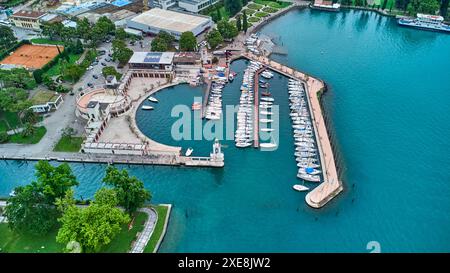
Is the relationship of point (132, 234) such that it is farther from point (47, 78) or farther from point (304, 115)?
point (47, 78)

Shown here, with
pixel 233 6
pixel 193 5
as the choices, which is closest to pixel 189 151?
pixel 193 5

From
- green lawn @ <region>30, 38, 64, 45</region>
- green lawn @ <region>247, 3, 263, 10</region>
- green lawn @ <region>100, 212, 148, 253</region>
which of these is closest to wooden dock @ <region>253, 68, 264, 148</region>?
green lawn @ <region>100, 212, 148, 253</region>

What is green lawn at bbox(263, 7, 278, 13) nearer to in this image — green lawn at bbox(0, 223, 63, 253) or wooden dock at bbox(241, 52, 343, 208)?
wooden dock at bbox(241, 52, 343, 208)

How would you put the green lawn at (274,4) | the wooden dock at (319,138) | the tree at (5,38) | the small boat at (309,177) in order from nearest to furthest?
the wooden dock at (319,138), the small boat at (309,177), the tree at (5,38), the green lawn at (274,4)

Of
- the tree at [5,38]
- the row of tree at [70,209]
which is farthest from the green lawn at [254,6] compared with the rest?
the row of tree at [70,209]

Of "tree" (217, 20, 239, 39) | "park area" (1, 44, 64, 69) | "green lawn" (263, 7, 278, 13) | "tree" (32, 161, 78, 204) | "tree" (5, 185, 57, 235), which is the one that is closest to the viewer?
"tree" (5, 185, 57, 235)

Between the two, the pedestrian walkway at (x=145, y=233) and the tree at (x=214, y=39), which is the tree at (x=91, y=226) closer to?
the pedestrian walkway at (x=145, y=233)

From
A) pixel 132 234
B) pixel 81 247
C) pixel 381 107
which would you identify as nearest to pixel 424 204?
pixel 381 107
